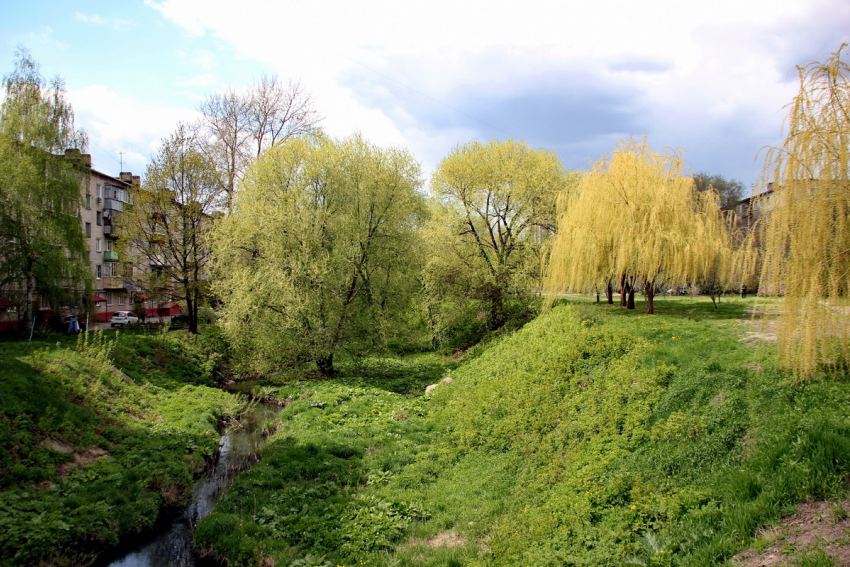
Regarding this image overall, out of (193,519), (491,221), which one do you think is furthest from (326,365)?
(491,221)

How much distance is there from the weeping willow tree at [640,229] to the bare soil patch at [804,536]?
1137cm

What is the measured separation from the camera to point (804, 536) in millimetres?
4762

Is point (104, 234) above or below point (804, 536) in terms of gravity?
above

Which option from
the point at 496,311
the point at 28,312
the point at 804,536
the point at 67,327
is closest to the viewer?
the point at 804,536

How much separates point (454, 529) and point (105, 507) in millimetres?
7232

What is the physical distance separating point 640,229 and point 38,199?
2732 centimetres

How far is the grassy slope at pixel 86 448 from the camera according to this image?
28.2 ft

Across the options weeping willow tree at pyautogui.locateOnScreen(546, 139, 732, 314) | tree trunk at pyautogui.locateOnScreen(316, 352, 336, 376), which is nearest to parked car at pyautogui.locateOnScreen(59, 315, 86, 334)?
tree trunk at pyautogui.locateOnScreen(316, 352, 336, 376)

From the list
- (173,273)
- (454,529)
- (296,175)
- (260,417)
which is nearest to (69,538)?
(454,529)

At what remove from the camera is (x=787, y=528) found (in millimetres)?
5008

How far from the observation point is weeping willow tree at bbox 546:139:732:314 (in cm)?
1539

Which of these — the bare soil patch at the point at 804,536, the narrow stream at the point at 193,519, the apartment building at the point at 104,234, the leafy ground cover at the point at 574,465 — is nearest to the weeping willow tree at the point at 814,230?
the leafy ground cover at the point at 574,465

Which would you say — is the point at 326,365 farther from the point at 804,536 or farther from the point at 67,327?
the point at 804,536

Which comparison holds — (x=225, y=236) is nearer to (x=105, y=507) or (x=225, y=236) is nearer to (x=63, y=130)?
(x=63, y=130)
